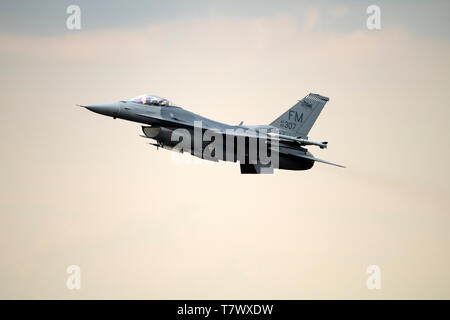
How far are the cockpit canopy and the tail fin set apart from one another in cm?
564

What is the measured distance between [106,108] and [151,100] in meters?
2.26

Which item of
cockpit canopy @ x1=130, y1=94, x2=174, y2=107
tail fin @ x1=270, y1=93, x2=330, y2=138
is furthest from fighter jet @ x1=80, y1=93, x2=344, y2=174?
tail fin @ x1=270, y1=93, x2=330, y2=138

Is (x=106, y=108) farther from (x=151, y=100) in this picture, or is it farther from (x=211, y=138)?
(x=211, y=138)

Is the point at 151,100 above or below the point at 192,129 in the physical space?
above

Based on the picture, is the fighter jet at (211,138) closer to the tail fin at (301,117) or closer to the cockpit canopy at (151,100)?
the cockpit canopy at (151,100)

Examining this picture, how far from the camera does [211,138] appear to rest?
36250 millimetres

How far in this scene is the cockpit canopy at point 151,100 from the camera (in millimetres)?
36916

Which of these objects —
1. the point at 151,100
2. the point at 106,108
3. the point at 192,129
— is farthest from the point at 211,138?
the point at 106,108

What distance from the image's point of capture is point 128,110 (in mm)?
36500

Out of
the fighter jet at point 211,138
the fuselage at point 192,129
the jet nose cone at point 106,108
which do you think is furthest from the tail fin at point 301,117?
the jet nose cone at point 106,108

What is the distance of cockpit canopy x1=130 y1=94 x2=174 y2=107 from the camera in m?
36.9

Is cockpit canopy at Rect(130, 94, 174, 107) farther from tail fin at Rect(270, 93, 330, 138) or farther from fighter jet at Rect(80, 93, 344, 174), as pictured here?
tail fin at Rect(270, 93, 330, 138)
